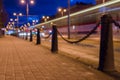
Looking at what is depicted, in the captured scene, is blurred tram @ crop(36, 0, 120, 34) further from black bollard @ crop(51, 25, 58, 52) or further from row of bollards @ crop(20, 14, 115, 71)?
row of bollards @ crop(20, 14, 115, 71)

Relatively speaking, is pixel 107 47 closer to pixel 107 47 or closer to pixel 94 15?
pixel 107 47

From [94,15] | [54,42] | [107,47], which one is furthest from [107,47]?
[94,15]

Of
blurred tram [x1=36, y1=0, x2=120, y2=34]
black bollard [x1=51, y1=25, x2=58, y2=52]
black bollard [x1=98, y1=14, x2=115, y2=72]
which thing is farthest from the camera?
blurred tram [x1=36, y1=0, x2=120, y2=34]

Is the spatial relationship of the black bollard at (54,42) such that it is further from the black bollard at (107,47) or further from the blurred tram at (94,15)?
the blurred tram at (94,15)

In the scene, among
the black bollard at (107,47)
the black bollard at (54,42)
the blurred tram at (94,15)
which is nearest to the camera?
the black bollard at (107,47)

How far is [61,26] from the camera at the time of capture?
53.5 m

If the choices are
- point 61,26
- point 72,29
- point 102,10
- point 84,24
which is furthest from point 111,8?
point 61,26

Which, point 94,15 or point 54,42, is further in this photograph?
point 94,15

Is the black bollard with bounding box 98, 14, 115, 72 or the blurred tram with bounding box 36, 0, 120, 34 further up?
the blurred tram with bounding box 36, 0, 120, 34

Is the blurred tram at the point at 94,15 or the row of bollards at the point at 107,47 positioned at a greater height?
the blurred tram at the point at 94,15

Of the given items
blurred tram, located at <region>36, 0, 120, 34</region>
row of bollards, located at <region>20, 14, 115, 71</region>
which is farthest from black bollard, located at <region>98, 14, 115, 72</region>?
blurred tram, located at <region>36, 0, 120, 34</region>

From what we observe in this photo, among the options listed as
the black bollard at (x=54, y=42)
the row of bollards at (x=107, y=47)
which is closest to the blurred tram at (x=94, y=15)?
the black bollard at (x=54, y=42)

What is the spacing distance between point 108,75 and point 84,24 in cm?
3040

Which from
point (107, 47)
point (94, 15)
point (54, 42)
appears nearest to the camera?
point (107, 47)
